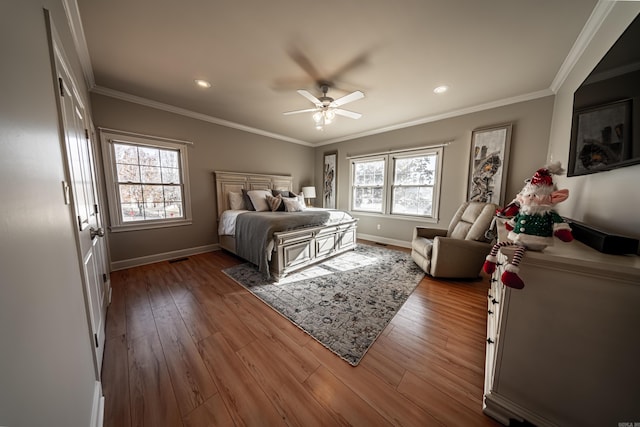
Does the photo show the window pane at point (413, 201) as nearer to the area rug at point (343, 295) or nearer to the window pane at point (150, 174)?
the area rug at point (343, 295)

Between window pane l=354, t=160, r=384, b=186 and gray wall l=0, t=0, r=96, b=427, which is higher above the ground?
window pane l=354, t=160, r=384, b=186

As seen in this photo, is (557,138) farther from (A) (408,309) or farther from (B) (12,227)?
(B) (12,227)

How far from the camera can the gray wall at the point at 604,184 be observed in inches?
43.5

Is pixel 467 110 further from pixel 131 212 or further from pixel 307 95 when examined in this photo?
pixel 131 212

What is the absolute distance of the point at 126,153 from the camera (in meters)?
2.99

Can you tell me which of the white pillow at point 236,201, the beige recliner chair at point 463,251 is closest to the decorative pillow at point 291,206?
the white pillow at point 236,201

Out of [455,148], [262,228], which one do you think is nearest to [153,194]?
[262,228]

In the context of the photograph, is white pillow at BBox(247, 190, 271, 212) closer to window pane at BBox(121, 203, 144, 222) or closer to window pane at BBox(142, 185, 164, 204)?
window pane at BBox(142, 185, 164, 204)

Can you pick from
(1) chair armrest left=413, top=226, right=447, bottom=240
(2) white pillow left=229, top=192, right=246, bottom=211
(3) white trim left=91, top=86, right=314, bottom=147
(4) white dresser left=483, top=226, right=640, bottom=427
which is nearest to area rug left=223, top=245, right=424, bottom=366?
(1) chair armrest left=413, top=226, right=447, bottom=240

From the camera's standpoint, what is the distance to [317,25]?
67.4 inches

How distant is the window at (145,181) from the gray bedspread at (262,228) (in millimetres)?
1257

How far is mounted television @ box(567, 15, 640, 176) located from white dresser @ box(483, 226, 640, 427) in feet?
2.17

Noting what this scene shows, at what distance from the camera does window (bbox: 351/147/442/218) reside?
12.6 feet

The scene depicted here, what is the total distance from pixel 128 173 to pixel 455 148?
5357 millimetres
